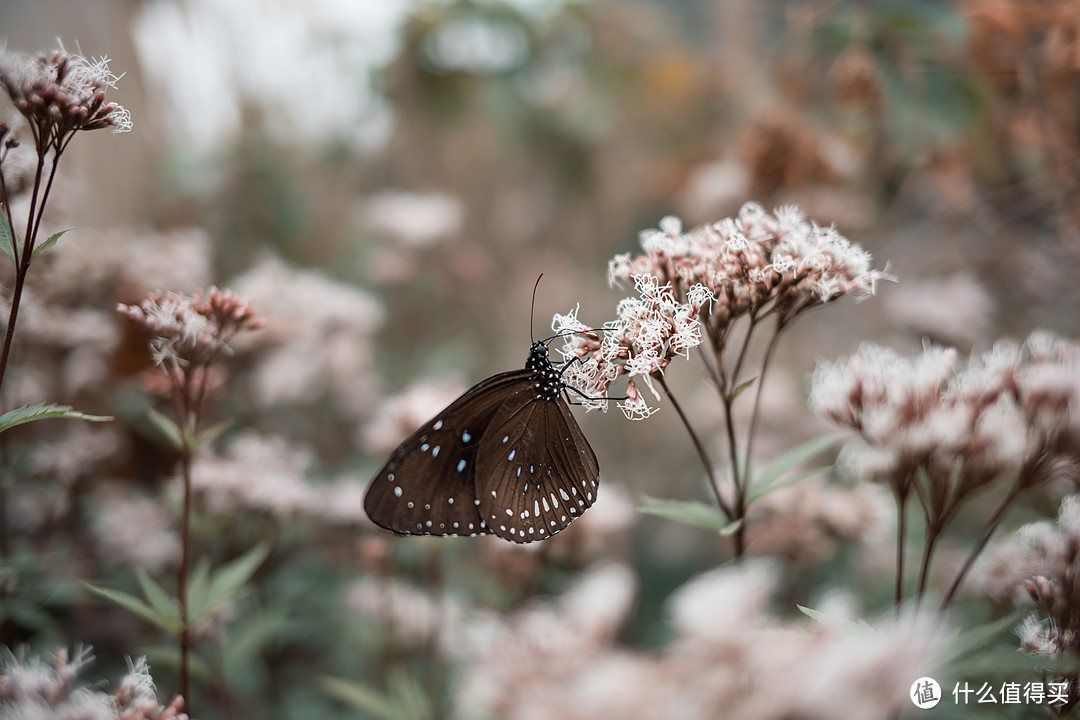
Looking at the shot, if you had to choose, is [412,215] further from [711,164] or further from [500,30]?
[711,164]

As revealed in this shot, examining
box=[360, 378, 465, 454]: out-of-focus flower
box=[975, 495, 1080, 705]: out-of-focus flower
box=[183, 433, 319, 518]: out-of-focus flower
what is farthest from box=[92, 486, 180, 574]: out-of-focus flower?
box=[975, 495, 1080, 705]: out-of-focus flower

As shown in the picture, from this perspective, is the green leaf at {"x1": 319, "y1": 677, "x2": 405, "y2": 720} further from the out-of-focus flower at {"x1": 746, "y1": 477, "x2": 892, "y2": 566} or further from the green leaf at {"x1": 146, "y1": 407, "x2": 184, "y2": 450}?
the out-of-focus flower at {"x1": 746, "y1": 477, "x2": 892, "y2": 566}

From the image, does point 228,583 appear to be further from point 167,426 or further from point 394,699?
point 394,699

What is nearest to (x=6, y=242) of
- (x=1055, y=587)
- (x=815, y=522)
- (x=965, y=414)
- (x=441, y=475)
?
(x=441, y=475)

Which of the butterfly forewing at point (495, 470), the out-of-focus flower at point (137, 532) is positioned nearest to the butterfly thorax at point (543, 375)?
the butterfly forewing at point (495, 470)

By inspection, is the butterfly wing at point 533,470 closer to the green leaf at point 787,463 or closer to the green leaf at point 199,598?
the green leaf at point 787,463

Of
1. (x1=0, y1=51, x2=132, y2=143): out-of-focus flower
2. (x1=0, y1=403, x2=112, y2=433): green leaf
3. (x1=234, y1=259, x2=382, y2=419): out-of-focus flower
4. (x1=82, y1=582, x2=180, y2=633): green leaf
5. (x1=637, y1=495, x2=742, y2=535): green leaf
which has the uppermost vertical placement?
(x1=234, y1=259, x2=382, y2=419): out-of-focus flower
